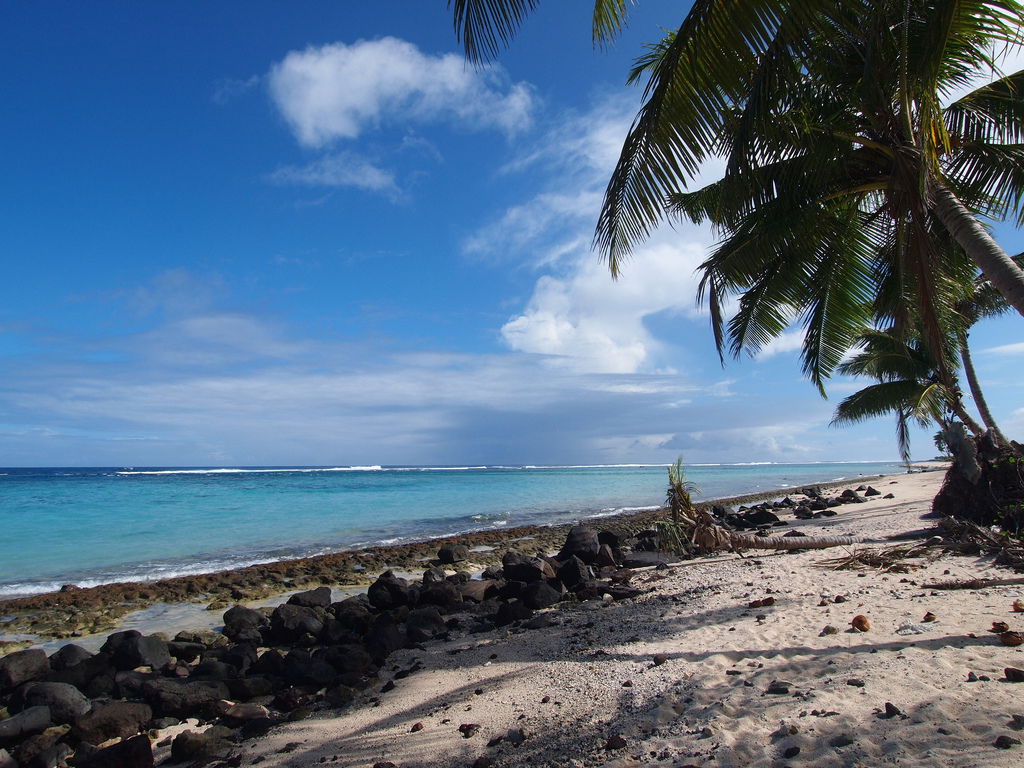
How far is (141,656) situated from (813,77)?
30.8ft

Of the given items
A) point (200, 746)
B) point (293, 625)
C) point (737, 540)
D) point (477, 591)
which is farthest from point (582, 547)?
point (200, 746)

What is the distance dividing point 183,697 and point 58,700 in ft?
3.37

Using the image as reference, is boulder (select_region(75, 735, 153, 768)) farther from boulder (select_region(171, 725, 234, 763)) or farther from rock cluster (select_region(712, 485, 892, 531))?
rock cluster (select_region(712, 485, 892, 531))

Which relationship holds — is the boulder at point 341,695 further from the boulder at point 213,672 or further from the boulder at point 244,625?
the boulder at point 244,625

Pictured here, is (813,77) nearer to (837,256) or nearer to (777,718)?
(837,256)

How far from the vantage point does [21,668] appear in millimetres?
5828

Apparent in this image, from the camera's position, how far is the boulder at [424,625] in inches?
264

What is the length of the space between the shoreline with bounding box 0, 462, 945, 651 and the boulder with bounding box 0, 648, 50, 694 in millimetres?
2184

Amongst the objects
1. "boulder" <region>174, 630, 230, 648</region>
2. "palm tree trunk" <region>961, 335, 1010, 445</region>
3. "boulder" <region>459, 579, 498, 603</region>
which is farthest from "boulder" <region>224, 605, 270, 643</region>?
"palm tree trunk" <region>961, 335, 1010, 445</region>

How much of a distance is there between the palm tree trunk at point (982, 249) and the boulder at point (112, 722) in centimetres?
770

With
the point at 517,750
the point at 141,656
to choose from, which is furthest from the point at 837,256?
the point at 141,656

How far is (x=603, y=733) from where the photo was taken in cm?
362

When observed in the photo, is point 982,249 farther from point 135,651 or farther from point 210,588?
point 210,588

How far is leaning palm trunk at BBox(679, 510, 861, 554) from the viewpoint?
26.5ft
